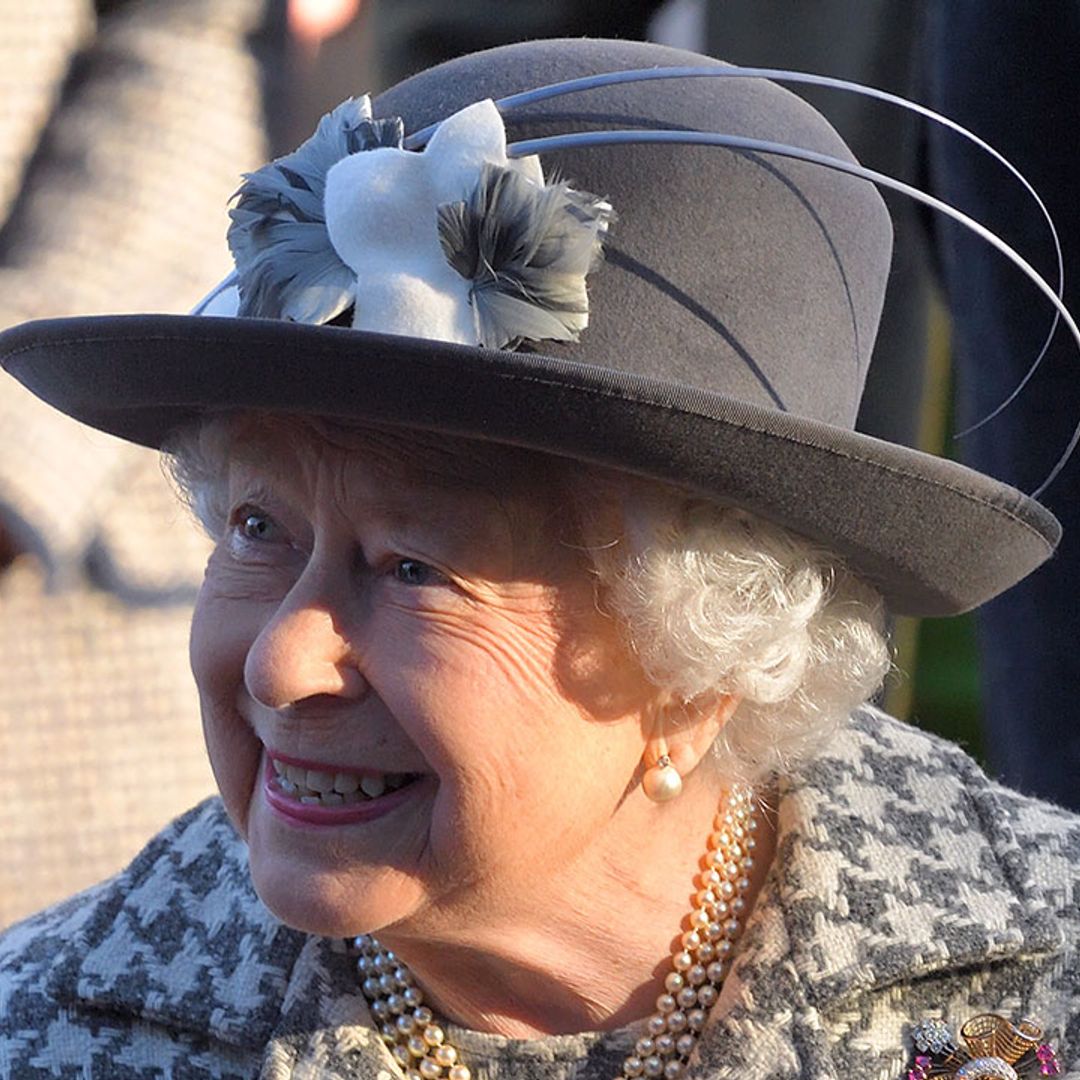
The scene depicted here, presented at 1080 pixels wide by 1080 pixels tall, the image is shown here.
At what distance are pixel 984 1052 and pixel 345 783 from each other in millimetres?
792

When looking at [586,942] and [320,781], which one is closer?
[320,781]

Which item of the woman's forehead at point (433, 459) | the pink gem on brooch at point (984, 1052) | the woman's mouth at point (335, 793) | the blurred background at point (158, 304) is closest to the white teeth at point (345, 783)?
the woman's mouth at point (335, 793)

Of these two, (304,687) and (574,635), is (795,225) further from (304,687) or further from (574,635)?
(304,687)

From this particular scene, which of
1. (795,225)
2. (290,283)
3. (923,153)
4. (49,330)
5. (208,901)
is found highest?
(795,225)

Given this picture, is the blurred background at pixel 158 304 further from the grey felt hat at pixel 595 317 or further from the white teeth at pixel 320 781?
the white teeth at pixel 320 781

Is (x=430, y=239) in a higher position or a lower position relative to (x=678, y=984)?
higher

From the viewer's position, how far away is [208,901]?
2502 mm

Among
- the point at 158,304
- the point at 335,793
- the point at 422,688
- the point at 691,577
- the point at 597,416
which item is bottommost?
the point at 158,304

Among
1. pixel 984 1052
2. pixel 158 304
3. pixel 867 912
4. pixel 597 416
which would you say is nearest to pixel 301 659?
pixel 597 416

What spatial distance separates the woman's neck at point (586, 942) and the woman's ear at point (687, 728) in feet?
0.25

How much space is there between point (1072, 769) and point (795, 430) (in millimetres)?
1722

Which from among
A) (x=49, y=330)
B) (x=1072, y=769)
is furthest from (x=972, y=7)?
(x=49, y=330)

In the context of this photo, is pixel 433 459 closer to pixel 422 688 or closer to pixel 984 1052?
pixel 422 688

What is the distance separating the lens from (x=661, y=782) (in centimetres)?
224
